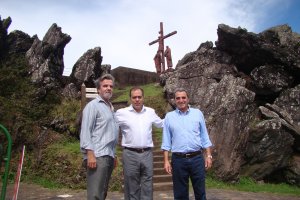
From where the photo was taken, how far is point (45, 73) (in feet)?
48.0

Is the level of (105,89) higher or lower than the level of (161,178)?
higher

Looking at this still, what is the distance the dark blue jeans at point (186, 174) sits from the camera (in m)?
4.75

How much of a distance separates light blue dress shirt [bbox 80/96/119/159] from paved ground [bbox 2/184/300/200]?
3663 mm

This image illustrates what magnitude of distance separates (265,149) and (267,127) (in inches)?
25.1

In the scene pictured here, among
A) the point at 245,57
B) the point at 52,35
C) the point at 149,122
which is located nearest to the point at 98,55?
the point at 52,35

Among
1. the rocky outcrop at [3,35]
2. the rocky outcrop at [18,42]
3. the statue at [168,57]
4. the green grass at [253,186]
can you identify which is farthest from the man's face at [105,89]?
the statue at [168,57]

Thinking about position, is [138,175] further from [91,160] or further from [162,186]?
[162,186]

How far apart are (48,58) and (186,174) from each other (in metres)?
12.1

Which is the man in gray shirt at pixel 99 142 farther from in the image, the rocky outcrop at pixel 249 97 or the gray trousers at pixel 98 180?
the rocky outcrop at pixel 249 97

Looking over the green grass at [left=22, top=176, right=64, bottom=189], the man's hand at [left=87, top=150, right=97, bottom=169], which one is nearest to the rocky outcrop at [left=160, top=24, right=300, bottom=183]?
the green grass at [left=22, top=176, right=64, bottom=189]

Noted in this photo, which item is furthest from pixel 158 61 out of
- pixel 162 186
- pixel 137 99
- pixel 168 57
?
pixel 137 99

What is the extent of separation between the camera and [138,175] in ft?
15.2

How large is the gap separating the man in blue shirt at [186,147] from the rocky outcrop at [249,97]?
4710mm

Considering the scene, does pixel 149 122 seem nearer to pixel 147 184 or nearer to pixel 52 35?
pixel 147 184
